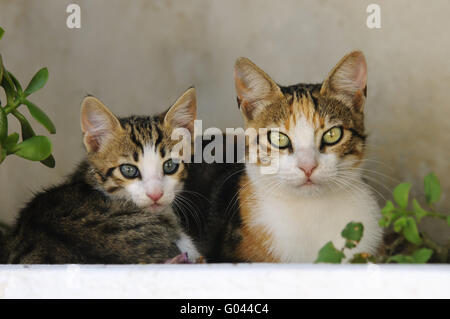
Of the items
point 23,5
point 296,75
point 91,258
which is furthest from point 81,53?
point 91,258

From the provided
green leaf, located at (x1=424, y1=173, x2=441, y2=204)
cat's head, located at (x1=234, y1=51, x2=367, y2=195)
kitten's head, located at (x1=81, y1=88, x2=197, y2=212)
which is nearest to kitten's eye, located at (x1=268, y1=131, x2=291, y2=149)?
cat's head, located at (x1=234, y1=51, x2=367, y2=195)

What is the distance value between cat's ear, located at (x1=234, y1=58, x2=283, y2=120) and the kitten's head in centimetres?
13

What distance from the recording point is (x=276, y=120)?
1.20m

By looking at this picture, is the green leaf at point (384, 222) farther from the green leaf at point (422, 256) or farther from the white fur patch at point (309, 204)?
the white fur patch at point (309, 204)

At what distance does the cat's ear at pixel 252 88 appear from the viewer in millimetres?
1222

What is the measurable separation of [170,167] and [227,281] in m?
0.43

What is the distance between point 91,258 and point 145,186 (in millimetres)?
219

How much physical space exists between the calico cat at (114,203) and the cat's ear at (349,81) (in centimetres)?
32

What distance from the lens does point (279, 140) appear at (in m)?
1.17

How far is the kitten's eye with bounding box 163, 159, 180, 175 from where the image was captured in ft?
4.07

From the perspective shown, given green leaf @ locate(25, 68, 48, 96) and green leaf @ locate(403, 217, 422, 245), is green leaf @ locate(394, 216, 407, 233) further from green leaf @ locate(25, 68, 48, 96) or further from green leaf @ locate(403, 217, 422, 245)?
green leaf @ locate(25, 68, 48, 96)

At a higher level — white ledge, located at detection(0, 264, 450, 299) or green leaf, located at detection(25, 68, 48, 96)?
green leaf, located at detection(25, 68, 48, 96)

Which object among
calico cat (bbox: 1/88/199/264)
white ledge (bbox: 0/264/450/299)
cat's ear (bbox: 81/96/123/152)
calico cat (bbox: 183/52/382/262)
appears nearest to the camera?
white ledge (bbox: 0/264/450/299)
